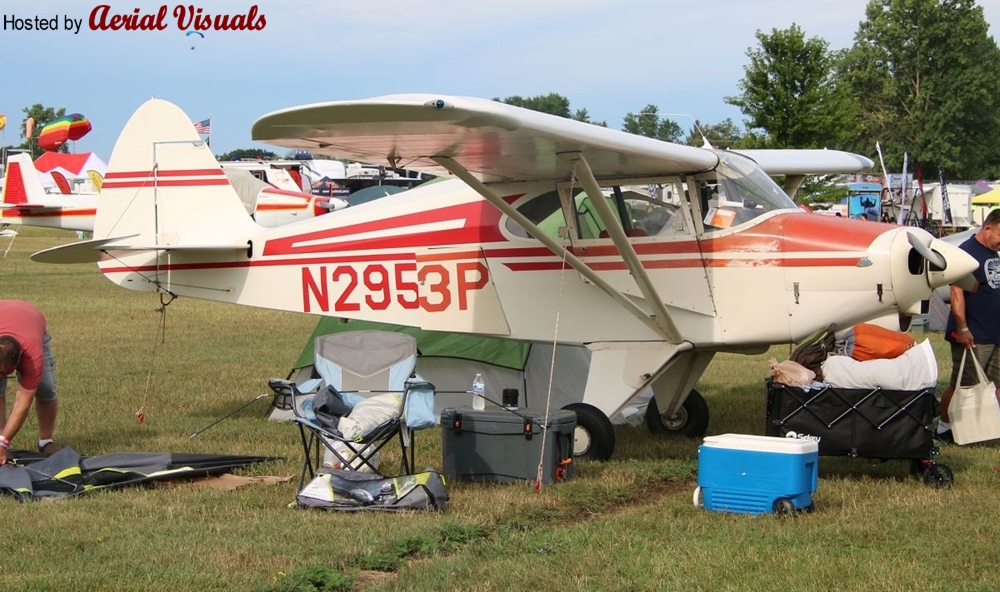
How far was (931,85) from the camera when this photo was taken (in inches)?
2795

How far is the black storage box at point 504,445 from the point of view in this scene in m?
6.95

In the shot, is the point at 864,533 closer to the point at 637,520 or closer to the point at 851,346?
the point at 637,520

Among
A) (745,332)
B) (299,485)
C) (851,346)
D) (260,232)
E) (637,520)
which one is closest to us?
(637,520)

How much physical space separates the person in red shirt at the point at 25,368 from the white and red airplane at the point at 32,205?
28.9 metres

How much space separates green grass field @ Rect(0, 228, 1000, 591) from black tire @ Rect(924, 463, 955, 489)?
0.08 m

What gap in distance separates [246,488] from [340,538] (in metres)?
1.49

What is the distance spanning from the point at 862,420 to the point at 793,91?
66.8 feet

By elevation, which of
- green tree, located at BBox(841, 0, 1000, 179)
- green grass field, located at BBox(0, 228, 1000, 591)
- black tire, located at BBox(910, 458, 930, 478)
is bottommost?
green grass field, located at BBox(0, 228, 1000, 591)

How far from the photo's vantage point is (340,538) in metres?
5.40

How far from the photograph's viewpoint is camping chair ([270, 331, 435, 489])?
21.1 feet

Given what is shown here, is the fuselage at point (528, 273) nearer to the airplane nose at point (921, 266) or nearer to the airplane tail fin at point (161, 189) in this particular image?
the airplane nose at point (921, 266)

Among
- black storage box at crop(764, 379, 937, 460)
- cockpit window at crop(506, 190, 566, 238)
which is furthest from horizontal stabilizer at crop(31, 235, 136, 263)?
black storage box at crop(764, 379, 937, 460)

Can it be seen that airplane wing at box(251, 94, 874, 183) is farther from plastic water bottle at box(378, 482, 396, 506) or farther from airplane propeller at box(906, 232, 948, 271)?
plastic water bottle at box(378, 482, 396, 506)

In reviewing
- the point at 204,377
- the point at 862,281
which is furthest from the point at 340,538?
the point at 204,377
